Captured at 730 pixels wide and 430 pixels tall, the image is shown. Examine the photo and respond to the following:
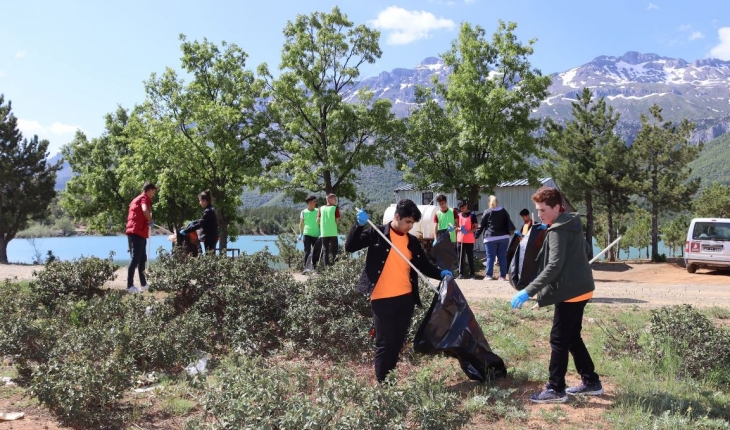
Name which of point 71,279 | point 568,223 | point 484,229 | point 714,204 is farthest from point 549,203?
point 714,204

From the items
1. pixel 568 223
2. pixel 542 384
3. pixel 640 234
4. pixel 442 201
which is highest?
pixel 442 201

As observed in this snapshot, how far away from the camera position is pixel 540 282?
456cm

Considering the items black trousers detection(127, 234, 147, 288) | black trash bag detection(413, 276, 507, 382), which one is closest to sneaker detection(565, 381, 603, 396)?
black trash bag detection(413, 276, 507, 382)

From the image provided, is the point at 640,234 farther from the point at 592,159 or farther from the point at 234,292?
the point at 234,292

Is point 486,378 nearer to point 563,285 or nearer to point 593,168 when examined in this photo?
point 563,285

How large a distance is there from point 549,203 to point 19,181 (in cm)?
3411

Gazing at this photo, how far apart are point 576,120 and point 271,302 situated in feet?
109

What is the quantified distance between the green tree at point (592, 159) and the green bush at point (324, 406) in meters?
31.9

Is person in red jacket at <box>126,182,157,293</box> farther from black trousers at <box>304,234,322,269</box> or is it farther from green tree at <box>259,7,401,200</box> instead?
green tree at <box>259,7,401,200</box>

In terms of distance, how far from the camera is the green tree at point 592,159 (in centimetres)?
3391

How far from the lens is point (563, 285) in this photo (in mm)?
4609

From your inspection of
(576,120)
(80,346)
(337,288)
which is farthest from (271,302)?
(576,120)

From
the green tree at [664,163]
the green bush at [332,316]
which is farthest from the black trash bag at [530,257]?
the green tree at [664,163]

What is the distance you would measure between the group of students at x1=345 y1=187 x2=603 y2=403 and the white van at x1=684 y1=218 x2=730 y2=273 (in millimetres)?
17693
